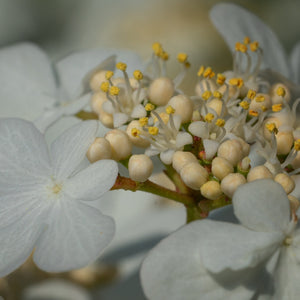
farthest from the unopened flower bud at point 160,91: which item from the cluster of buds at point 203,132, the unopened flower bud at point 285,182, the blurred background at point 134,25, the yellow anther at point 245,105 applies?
the blurred background at point 134,25

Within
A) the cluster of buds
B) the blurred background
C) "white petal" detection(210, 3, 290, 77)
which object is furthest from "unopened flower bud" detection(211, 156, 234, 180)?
the blurred background

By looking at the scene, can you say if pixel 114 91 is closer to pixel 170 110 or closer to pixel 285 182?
pixel 170 110

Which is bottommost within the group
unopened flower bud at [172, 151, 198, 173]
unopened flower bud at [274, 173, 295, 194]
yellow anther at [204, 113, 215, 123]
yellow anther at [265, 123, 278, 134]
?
unopened flower bud at [274, 173, 295, 194]

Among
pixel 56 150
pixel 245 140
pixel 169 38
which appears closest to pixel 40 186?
pixel 56 150

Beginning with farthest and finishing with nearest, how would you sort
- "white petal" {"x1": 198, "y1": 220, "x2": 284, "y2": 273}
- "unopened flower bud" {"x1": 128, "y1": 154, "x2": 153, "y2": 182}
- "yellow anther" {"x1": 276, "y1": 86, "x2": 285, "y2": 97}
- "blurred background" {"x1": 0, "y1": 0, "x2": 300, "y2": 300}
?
"blurred background" {"x1": 0, "y1": 0, "x2": 300, "y2": 300} < "yellow anther" {"x1": 276, "y1": 86, "x2": 285, "y2": 97} < "unopened flower bud" {"x1": 128, "y1": 154, "x2": 153, "y2": 182} < "white petal" {"x1": 198, "y1": 220, "x2": 284, "y2": 273}

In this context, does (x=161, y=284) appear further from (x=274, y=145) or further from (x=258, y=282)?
(x=274, y=145)

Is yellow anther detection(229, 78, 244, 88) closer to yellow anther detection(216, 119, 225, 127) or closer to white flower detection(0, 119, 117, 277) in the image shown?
yellow anther detection(216, 119, 225, 127)

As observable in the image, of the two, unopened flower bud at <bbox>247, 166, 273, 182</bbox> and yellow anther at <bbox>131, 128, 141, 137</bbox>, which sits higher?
yellow anther at <bbox>131, 128, 141, 137</bbox>
